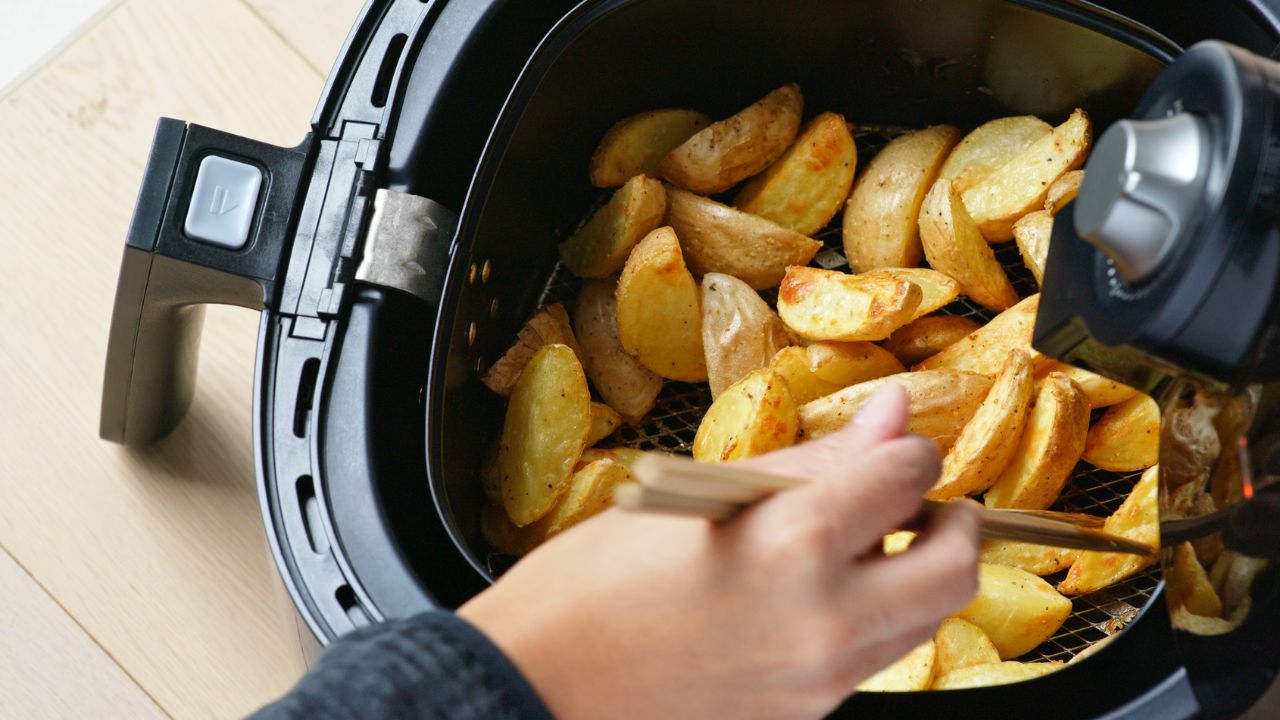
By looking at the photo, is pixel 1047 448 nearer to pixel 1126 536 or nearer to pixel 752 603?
pixel 1126 536

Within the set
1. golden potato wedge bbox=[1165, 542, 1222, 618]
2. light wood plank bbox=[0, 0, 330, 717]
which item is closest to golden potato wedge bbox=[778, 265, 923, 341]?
golden potato wedge bbox=[1165, 542, 1222, 618]

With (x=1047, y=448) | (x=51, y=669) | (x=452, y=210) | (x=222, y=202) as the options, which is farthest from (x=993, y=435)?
(x=51, y=669)

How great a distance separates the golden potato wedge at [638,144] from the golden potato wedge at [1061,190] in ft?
0.87

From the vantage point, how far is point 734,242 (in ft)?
2.53

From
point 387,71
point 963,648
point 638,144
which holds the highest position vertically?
point 387,71

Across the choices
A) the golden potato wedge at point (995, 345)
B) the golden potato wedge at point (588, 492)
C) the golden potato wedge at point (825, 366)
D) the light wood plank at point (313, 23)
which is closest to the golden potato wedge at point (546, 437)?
the golden potato wedge at point (588, 492)

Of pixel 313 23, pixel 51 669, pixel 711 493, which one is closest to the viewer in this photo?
pixel 711 493

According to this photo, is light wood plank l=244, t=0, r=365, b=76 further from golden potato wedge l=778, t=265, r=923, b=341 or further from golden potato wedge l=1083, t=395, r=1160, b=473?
golden potato wedge l=1083, t=395, r=1160, b=473

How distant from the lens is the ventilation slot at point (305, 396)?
2.06 feet

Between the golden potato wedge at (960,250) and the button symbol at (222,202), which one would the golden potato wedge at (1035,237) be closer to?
the golden potato wedge at (960,250)

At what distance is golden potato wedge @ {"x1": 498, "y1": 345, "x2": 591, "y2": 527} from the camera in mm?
697

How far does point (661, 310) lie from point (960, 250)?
206 mm

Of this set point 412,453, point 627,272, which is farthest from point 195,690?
point 627,272

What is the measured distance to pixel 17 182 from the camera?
107 cm
